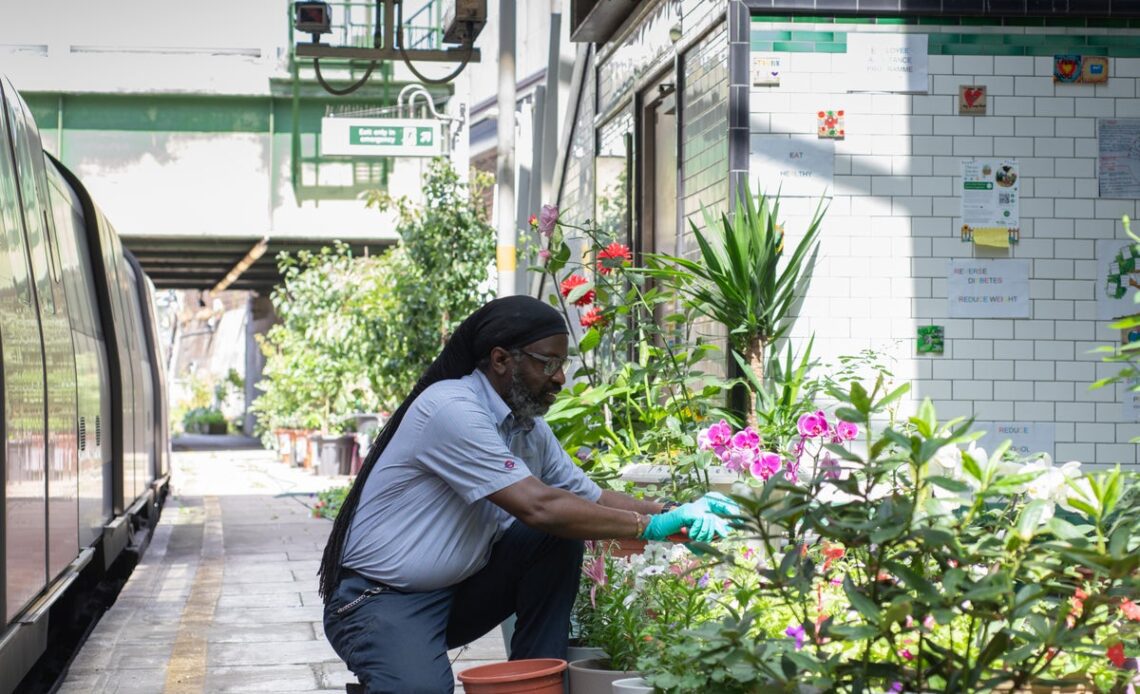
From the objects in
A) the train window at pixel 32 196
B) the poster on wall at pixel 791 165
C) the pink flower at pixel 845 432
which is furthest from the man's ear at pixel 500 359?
the poster on wall at pixel 791 165

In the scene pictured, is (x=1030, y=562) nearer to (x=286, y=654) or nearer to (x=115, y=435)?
(x=286, y=654)

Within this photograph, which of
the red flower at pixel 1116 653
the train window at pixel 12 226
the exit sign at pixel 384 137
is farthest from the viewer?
the exit sign at pixel 384 137

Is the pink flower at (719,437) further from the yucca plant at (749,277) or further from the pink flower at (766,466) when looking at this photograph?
the yucca plant at (749,277)

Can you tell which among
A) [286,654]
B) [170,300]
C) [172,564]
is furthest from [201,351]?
[286,654]

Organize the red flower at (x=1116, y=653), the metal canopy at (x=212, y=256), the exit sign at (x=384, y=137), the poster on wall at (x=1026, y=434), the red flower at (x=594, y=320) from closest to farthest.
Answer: the red flower at (x=1116, y=653) < the red flower at (x=594, y=320) < the poster on wall at (x=1026, y=434) < the exit sign at (x=384, y=137) < the metal canopy at (x=212, y=256)

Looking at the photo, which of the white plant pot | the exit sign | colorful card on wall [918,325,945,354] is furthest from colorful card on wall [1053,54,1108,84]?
the exit sign

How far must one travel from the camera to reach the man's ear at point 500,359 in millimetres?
4305

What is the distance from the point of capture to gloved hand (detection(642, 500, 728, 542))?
163 inches

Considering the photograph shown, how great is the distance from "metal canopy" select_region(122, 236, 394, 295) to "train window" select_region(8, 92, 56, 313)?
14.4 m

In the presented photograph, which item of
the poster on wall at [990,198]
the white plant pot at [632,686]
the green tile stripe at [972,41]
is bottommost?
the white plant pot at [632,686]

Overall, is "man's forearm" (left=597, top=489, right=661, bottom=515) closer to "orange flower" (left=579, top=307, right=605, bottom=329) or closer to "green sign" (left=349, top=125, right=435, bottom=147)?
"orange flower" (left=579, top=307, right=605, bottom=329)

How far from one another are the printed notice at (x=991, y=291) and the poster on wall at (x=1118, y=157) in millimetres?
596

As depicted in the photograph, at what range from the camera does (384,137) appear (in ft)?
43.1

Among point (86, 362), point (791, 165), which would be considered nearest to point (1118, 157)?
point (791, 165)
